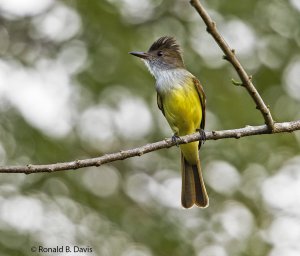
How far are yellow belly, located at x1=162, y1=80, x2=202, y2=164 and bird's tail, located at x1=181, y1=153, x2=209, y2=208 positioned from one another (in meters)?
0.54

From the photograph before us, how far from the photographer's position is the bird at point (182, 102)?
5355 millimetres

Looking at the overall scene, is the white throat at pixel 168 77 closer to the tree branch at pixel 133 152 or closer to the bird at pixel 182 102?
the bird at pixel 182 102

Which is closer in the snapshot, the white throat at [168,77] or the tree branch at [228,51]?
the tree branch at [228,51]

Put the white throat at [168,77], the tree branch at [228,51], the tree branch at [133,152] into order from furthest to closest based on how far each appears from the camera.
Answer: the white throat at [168,77] < the tree branch at [133,152] < the tree branch at [228,51]

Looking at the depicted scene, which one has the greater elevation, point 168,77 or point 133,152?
point 168,77

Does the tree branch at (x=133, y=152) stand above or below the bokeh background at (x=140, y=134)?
below

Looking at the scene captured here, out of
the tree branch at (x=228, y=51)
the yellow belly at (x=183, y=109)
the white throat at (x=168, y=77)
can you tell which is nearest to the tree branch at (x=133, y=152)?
the tree branch at (x=228, y=51)

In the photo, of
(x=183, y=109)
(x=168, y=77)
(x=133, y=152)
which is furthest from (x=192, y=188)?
(x=133, y=152)

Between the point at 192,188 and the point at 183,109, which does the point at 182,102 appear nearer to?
the point at 183,109

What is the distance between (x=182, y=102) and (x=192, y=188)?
31.4 inches

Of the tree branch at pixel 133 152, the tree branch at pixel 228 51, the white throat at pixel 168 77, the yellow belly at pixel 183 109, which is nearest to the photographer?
the tree branch at pixel 228 51

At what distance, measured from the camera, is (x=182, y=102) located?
5.36 meters

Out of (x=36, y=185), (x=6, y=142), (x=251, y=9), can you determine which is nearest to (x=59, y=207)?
(x=36, y=185)

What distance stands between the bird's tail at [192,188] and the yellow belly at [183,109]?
0.54 meters
